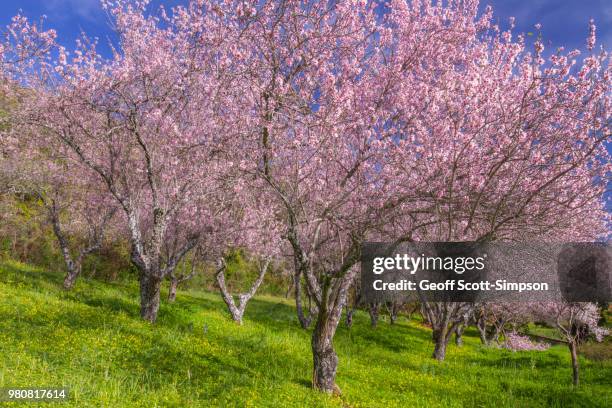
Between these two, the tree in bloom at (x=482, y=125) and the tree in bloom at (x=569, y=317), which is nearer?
the tree in bloom at (x=482, y=125)

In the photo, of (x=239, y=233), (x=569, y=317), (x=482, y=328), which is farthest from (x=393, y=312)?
(x=239, y=233)

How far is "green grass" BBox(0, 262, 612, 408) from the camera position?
324 inches

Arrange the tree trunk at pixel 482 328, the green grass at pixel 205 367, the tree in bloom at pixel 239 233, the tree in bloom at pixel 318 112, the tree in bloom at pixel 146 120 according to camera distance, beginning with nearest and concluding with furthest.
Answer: the green grass at pixel 205 367, the tree in bloom at pixel 318 112, the tree in bloom at pixel 146 120, the tree in bloom at pixel 239 233, the tree trunk at pixel 482 328

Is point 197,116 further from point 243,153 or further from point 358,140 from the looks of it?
point 358,140

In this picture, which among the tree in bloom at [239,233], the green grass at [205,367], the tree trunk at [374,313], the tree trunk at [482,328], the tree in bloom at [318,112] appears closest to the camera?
the green grass at [205,367]

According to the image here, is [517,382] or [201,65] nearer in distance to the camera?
[201,65]

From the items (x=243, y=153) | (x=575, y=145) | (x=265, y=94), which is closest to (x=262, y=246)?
(x=243, y=153)

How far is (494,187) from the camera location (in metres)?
9.11

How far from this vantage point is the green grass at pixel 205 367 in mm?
8242

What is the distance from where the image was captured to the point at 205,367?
10.4 meters

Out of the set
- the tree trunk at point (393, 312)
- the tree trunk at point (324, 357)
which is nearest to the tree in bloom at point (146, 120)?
the tree trunk at point (324, 357)

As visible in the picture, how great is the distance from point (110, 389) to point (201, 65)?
9.08 m

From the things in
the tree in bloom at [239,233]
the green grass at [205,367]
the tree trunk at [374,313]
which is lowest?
the green grass at [205,367]

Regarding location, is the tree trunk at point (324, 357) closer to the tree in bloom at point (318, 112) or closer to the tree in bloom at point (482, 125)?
the tree in bloom at point (318, 112)
